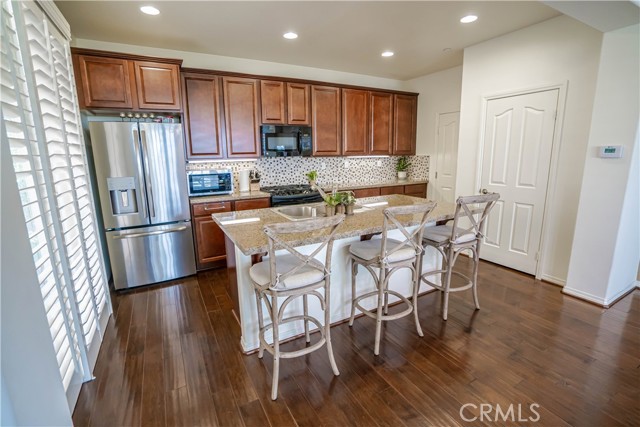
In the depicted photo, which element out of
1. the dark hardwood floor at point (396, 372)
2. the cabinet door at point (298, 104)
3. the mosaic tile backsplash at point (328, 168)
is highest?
the cabinet door at point (298, 104)

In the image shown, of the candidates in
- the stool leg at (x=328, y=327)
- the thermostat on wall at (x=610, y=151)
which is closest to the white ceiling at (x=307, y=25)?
the thermostat on wall at (x=610, y=151)

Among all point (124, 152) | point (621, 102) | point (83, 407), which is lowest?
point (83, 407)

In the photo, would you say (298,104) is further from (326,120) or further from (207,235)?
(207,235)

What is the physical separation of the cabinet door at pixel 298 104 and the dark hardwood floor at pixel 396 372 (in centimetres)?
276

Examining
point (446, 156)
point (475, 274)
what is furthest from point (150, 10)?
point (446, 156)

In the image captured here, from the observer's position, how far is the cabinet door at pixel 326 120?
14.5 feet

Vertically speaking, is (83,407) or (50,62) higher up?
(50,62)

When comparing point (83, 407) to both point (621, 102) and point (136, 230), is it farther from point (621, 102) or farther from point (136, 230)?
point (621, 102)

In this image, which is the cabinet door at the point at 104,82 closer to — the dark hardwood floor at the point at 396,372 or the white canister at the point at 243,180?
the white canister at the point at 243,180

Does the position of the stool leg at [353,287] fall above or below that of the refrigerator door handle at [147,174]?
below

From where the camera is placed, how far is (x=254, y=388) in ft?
6.03

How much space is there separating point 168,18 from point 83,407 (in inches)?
125

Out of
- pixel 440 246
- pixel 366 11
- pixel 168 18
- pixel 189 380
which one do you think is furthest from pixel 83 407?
pixel 366 11

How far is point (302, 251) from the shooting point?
221cm
